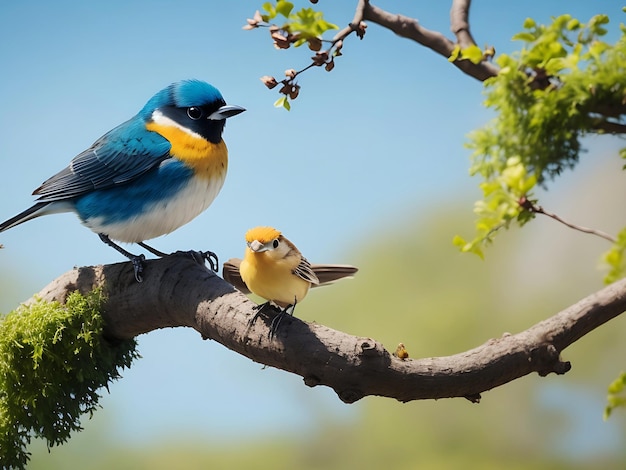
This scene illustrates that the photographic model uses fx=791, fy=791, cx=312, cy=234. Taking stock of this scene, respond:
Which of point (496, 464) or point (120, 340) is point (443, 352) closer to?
point (496, 464)

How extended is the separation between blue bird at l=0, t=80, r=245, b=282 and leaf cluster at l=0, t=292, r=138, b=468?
0.61ft

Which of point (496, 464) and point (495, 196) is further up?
point (496, 464)

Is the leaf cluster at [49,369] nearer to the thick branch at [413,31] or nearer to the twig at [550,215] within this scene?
the thick branch at [413,31]

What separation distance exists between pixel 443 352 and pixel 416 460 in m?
0.39

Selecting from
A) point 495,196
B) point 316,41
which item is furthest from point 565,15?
point 316,41

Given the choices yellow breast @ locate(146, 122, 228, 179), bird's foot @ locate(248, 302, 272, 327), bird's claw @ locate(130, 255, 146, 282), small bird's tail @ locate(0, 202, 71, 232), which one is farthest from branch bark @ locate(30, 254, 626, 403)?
small bird's tail @ locate(0, 202, 71, 232)

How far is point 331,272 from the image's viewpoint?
1.50 meters

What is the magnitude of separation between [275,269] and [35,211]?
2.25 feet

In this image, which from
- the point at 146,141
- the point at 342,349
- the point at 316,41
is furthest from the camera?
the point at 146,141

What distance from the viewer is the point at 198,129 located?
5.65 ft

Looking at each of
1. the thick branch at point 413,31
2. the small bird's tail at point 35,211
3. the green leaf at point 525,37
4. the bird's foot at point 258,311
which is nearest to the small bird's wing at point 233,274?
the bird's foot at point 258,311

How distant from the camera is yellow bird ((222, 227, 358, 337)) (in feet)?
4.47

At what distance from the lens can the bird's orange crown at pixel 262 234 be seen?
1355 millimetres

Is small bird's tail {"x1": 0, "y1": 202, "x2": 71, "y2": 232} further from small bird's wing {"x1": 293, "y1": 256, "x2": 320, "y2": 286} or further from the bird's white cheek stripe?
small bird's wing {"x1": 293, "y1": 256, "x2": 320, "y2": 286}
